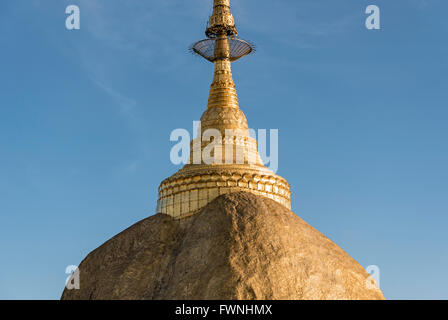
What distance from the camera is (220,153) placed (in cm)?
3394

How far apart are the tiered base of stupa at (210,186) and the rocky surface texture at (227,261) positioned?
0.88 metres

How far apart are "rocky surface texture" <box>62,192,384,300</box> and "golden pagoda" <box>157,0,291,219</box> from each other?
1.42 metres

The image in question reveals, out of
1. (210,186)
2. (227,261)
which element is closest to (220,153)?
(210,186)

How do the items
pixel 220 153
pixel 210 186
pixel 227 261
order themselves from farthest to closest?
pixel 220 153 → pixel 210 186 → pixel 227 261

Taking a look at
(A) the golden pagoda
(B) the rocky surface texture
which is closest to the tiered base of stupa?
(A) the golden pagoda

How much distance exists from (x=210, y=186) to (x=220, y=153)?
2776mm

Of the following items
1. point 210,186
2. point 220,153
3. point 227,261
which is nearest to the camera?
point 227,261

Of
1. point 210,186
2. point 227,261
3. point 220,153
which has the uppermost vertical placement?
point 220,153

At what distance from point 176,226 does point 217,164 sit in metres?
4.02

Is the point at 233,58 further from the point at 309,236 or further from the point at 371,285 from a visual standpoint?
the point at 371,285

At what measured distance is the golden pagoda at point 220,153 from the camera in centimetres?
3189

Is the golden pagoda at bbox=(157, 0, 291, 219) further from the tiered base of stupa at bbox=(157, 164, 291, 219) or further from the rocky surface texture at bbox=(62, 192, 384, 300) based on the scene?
the rocky surface texture at bbox=(62, 192, 384, 300)

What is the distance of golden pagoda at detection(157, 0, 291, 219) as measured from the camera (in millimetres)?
31891

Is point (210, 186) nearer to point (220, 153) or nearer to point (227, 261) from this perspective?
point (220, 153)
